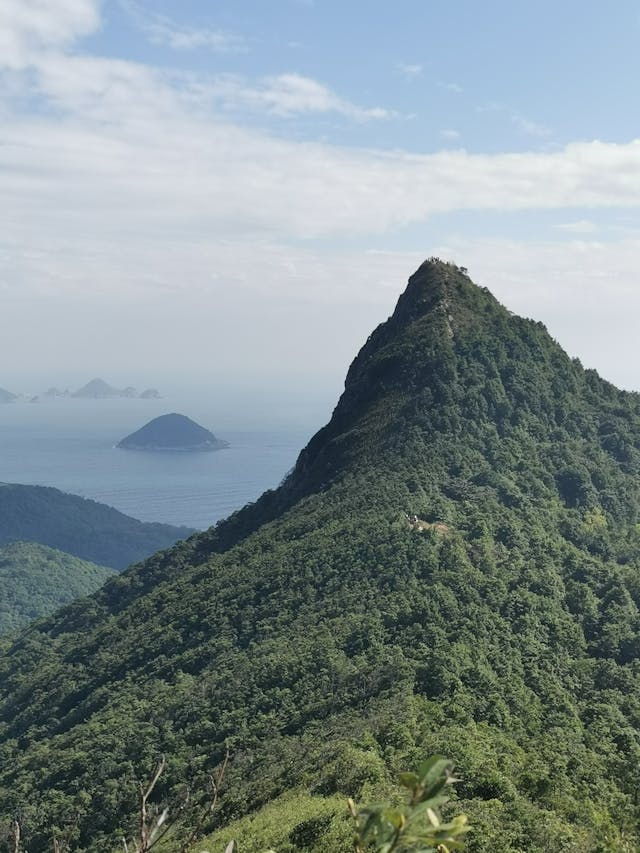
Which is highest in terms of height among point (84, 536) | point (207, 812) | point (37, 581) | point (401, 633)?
point (207, 812)

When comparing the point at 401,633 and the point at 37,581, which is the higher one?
the point at 401,633

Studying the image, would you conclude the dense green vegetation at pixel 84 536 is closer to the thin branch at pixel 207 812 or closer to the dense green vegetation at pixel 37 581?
the dense green vegetation at pixel 37 581

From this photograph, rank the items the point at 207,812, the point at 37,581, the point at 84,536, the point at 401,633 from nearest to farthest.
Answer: the point at 207,812 → the point at 401,633 → the point at 37,581 → the point at 84,536

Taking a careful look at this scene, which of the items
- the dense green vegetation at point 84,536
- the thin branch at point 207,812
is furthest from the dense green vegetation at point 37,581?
the thin branch at point 207,812

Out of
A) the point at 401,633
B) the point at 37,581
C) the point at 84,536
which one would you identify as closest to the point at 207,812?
the point at 401,633

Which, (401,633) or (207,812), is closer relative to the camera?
(207,812)

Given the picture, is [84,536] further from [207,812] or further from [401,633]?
[207,812]

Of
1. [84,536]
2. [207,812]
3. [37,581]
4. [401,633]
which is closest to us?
[207,812]

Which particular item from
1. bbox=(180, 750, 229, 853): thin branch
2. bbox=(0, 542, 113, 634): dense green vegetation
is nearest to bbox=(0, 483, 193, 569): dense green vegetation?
bbox=(0, 542, 113, 634): dense green vegetation
